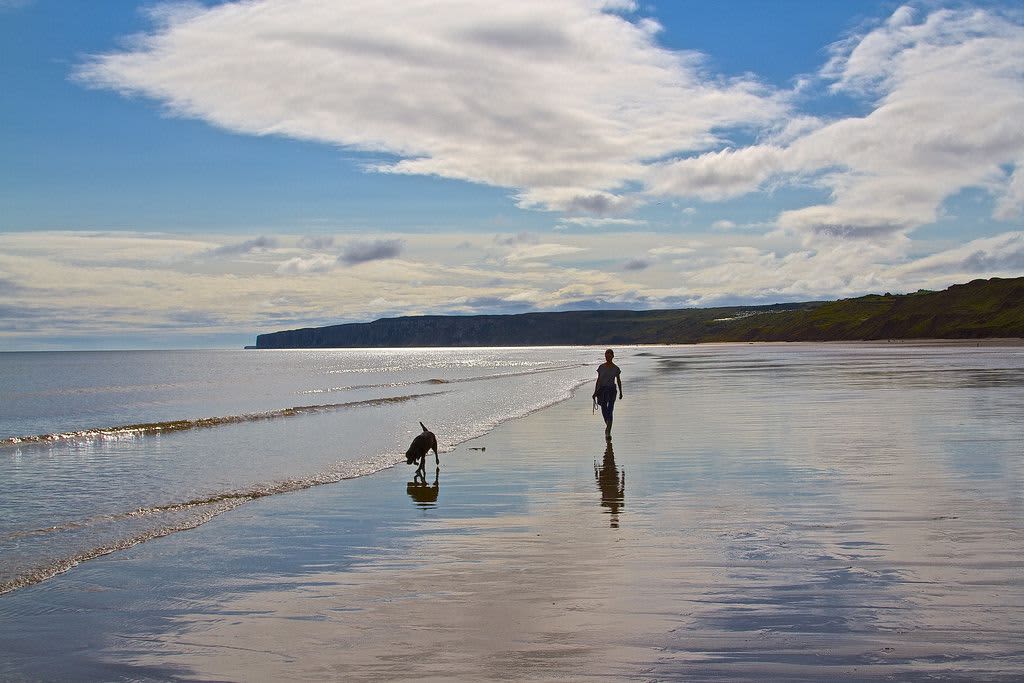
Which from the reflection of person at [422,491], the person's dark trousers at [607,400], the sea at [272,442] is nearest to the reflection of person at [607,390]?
the person's dark trousers at [607,400]

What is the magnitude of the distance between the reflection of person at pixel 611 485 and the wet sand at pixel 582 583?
3.4 inches

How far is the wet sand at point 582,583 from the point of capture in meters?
6.67

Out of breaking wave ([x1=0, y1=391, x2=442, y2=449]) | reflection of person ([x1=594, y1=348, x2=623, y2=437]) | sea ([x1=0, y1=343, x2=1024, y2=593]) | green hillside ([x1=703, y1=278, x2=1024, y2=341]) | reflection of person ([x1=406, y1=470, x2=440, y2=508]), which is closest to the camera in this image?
sea ([x1=0, y1=343, x2=1024, y2=593])

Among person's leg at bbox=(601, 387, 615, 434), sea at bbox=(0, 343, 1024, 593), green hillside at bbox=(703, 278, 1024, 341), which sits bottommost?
sea at bbox=(0, 343, 1024, 593)

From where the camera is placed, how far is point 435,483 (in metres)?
16.6

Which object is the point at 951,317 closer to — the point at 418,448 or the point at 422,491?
the point at 418,448

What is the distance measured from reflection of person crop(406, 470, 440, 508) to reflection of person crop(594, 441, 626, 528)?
288cm

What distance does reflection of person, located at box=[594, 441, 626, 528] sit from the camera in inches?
513

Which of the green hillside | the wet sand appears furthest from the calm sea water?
the green hillside

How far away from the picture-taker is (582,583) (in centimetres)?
876

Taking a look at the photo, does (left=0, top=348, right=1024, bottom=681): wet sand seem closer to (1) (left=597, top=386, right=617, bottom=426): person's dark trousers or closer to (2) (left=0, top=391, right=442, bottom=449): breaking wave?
(1) (left=597, top=386, right=617, bottom=426): person's dark trousers

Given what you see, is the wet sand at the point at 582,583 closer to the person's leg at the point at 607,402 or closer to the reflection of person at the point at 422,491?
the reflection of person at the point at 422,491

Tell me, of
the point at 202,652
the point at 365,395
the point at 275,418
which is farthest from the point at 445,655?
the point at 365,395

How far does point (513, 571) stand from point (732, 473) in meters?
7.47
